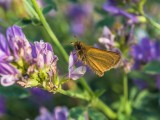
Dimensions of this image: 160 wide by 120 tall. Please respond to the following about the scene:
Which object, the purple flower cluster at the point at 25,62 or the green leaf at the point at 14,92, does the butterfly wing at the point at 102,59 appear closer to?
the purple flower cluster at the point at 25,62

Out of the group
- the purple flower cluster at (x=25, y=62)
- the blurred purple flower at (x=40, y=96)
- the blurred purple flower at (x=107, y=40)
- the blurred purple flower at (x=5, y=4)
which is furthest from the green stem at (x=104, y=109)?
the blurred purple flower at (x=5, y=4)

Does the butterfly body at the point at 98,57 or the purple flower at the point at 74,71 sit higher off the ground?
the butterfly body at the point at 98,57

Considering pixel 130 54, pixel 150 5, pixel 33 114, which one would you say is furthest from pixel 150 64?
pixel 150 5

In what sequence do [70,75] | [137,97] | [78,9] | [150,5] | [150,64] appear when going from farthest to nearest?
[78,9] < [150,5] < [137,97] < [150,64] < [70,75]

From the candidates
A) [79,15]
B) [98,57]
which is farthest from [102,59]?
[79,15]

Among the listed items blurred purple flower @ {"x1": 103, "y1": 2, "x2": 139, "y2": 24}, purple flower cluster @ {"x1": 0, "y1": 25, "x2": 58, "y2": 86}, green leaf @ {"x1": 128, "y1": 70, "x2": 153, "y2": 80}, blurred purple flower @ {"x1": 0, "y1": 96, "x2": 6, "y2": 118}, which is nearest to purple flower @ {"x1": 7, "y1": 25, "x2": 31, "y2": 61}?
purple flower cluster @ {"x1": 0, "y1": 25, "x2": 58, "y2": 86}

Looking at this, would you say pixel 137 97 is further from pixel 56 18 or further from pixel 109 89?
pixel 56 18

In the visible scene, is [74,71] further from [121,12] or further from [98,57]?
[121,12]
